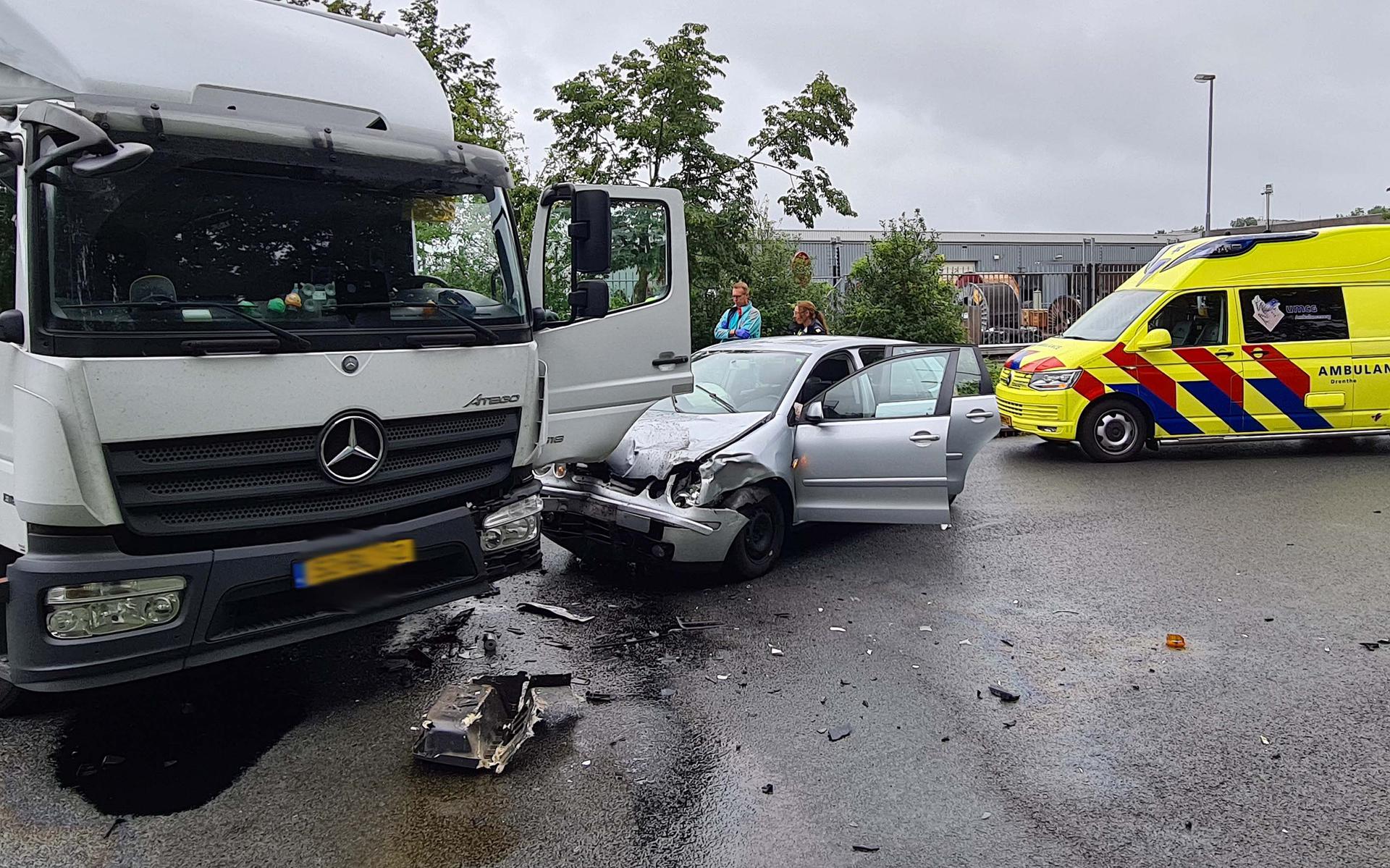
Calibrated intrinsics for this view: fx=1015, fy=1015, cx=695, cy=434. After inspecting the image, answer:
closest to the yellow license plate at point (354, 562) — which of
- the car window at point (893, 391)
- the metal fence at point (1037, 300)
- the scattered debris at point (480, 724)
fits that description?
the scattered debris at point (480, 724)

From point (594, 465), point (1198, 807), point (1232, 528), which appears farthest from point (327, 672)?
point (1232, 528)

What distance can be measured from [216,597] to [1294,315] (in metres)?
11.2

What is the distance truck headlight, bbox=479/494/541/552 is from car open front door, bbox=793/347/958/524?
2286 millimetres

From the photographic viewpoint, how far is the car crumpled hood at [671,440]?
630 cm

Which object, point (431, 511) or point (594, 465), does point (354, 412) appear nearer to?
point (431, 511)

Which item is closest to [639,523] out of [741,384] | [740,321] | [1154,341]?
[741,384]

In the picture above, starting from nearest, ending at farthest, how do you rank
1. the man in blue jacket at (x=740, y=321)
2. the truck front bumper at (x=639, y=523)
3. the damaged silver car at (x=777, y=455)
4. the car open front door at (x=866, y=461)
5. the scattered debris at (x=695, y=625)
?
the scattered debris at (x=695, y=625), the truck front bumper at (x=639, y=523), the damaged silver car at (x=777, y=455), the car open front door at (x=866, y=461), the man in blue jacket at (x=740, y=321)

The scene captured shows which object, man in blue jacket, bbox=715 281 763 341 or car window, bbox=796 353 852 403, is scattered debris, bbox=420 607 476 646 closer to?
car window, bbox=796 353 852 403

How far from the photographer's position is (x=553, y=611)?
6055 mm

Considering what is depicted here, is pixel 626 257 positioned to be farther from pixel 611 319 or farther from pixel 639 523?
pixel 639 523

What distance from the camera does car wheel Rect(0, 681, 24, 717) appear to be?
14.5ft

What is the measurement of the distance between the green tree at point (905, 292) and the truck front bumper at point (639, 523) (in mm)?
9824

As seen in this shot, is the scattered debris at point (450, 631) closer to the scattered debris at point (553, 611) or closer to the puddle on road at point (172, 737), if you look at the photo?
the scattered debris at point (553, 611)

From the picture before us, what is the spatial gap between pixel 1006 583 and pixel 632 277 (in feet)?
10.5
